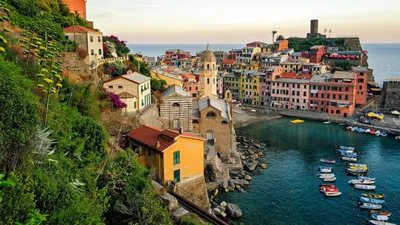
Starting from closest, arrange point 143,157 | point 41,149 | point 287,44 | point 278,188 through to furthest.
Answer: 1. point 41,149
2. point 143,157
3. point 278,188
4. point 287,44

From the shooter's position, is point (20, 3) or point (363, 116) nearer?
point (20, 3)

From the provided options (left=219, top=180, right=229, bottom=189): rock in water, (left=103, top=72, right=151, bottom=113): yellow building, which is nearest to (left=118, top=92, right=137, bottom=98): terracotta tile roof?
(left=103, top=72, right=151, bottom=113): yellow building

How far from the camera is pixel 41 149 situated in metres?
11.3

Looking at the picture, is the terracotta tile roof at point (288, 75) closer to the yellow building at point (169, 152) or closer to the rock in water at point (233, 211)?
the rock in water at point (233, 211)

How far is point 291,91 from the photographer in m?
60.3

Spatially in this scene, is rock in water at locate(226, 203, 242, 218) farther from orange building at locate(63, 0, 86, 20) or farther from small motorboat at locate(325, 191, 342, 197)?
orange building at locate(63, 0, 86, 20)

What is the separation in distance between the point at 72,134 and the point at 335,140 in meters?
36.7

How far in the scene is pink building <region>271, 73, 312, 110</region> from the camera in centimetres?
5920

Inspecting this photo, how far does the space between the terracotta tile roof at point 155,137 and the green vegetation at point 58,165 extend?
3053 mm

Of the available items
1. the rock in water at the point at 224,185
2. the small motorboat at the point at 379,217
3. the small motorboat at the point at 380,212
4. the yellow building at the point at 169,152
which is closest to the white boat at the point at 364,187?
the small motorboat at the point at 380,212

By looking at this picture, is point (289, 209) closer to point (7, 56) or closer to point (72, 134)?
point (72, 134)

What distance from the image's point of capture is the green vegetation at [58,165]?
870cm

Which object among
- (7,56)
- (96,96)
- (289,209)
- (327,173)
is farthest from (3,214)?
(327,173)

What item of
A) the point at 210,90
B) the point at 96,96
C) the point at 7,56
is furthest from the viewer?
the point at 210,90
